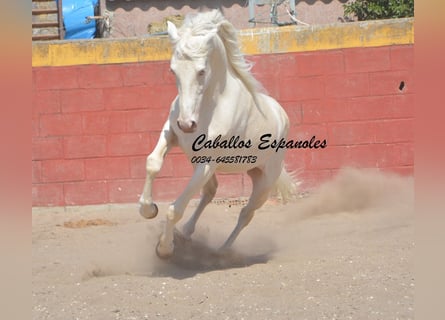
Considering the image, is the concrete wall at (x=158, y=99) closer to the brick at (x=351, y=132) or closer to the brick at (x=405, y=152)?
the brick at (x=351, y=132)

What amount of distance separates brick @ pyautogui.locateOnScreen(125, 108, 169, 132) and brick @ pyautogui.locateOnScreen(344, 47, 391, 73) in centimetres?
209

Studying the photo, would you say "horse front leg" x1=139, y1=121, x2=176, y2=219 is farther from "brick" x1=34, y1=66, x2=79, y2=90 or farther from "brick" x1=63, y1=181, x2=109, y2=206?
"brick" x1=34, y1=66, x2=79, y2=90

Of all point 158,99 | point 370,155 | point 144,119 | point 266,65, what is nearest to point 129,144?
point 144,119

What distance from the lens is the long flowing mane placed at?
480 centimetres

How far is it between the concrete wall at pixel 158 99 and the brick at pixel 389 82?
1cm

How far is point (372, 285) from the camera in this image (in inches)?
175

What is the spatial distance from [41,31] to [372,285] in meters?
9.04

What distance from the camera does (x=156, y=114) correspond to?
8.39m

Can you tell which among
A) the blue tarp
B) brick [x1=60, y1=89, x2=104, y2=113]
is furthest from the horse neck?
the blue tarp

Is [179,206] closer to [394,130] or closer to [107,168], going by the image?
[107,168]

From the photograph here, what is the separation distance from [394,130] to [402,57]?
32.1 inches

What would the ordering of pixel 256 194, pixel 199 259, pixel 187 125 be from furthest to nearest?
1. pixel 256 194
2. pixel 199 259
3. pixel 187 125
